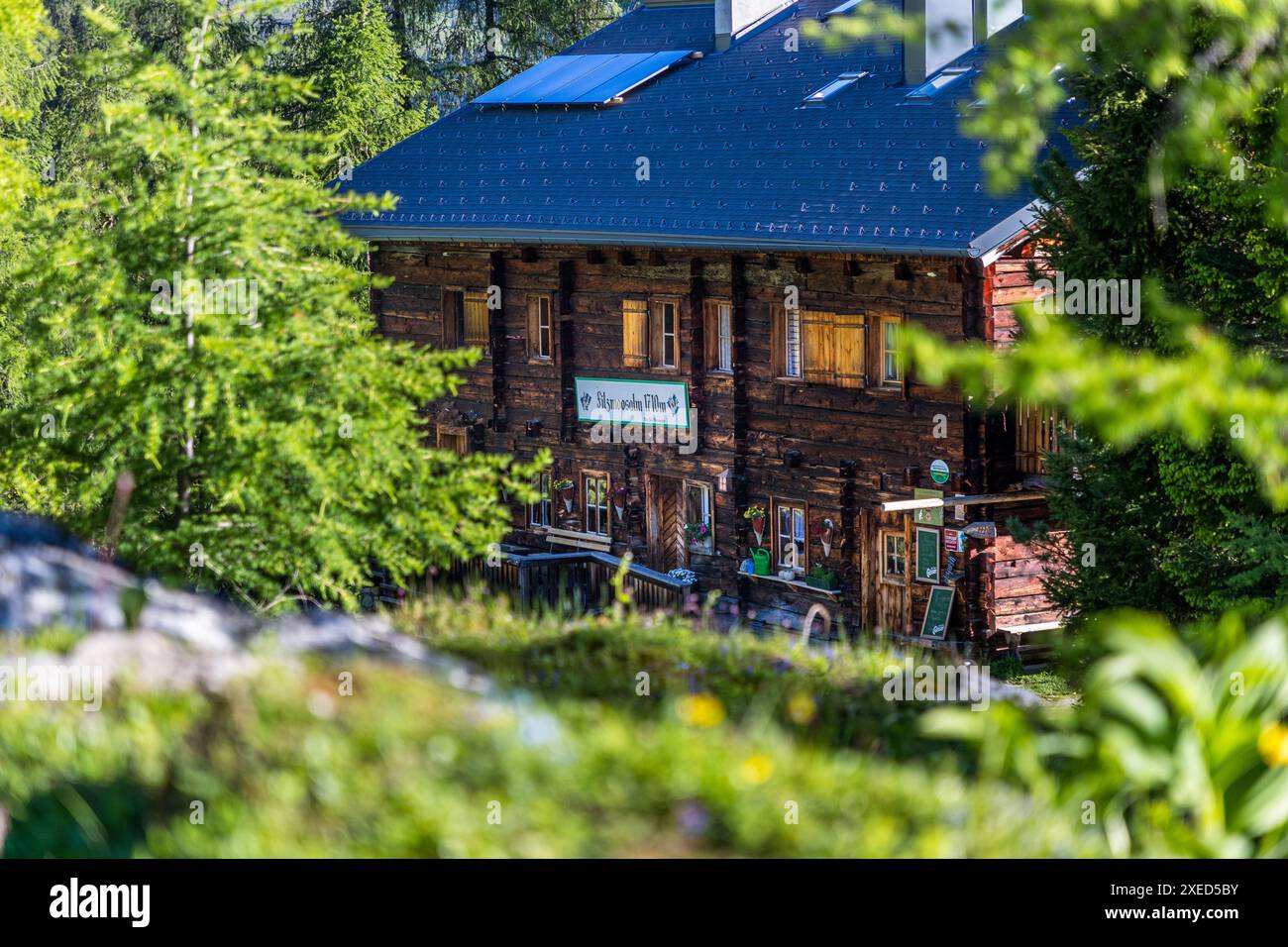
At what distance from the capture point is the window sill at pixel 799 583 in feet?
77.6

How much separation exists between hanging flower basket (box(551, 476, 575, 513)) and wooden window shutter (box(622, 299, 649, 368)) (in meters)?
2.30

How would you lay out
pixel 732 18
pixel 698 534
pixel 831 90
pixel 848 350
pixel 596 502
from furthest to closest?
1. pixel 732 18
2. pixel 596 502
3. pixel 831 90
4. pixel 698 534
5. pixel 848 350

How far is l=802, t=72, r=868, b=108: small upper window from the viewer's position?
26391mm

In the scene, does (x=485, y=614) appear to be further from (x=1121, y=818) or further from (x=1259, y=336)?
(x=1259, y=336)

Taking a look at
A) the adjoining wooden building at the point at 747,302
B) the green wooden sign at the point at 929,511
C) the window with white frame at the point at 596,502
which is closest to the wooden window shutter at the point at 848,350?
the adjoining wooden building at the point at 747,302

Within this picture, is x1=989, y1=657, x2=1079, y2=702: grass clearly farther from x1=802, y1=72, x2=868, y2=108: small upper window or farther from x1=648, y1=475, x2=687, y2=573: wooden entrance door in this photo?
x1=802, y1=72, x2=868, y2=108: small upper window

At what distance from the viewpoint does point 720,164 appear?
2591 centimetres

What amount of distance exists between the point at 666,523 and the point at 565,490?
2.13 metres

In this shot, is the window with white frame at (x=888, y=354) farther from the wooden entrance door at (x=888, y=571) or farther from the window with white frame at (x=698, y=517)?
the window with white frame at (x=698, y=517)

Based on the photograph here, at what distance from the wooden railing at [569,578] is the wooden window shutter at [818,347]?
3.37 meters

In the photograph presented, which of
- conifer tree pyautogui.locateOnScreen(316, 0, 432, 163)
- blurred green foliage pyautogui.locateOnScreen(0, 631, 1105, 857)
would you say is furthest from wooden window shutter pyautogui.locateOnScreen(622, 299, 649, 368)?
blurred green foliage pyautogui.locateOnScreen(0, 631, 1105, 857)

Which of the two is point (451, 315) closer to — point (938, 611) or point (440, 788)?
point (938, 611)

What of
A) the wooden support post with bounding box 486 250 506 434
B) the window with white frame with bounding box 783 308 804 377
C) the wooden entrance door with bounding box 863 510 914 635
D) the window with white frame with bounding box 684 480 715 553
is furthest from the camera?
the wooden support post with bounding box 486 250 506 434

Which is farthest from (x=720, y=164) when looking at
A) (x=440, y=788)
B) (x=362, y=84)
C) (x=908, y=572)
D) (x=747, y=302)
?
(x=440, y=788)
